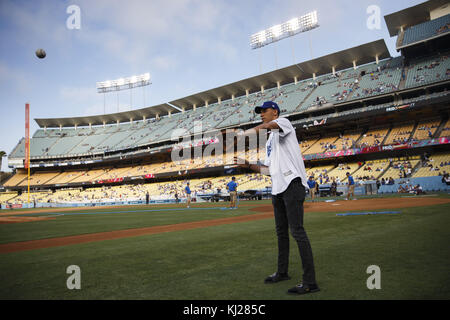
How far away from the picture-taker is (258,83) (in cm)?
5241

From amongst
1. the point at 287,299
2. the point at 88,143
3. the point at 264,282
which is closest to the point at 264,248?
the point at 264,282

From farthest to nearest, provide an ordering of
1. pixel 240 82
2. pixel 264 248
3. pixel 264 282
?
pixel 240 82, pixel 264 248, pixel 264 282

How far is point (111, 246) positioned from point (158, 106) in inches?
2303

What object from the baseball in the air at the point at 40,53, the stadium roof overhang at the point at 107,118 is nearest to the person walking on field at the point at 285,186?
the baseball in the air at the point at 40,53

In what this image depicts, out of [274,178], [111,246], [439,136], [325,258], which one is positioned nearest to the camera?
[274,178]

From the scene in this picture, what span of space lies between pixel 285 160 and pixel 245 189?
34772 millimetres

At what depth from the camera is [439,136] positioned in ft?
99.0

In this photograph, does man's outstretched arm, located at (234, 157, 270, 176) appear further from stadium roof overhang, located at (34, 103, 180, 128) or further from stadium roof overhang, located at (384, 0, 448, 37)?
stadium roof overhang, located at (34, 103, 180, 128)

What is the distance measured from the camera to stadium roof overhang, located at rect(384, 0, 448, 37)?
37.7m

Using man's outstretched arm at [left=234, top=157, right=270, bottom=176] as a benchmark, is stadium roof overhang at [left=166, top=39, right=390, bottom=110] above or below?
above

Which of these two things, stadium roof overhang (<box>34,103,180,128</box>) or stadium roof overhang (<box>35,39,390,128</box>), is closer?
stadium roof overhang (<box>35,39,390,128</box>)

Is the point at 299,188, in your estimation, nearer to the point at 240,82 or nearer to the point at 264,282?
the point at 264,282

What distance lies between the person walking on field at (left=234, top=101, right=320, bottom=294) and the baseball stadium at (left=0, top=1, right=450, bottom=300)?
0.32 m

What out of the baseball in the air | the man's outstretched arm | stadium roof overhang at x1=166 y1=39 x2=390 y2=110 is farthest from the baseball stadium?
the baseball in the air
